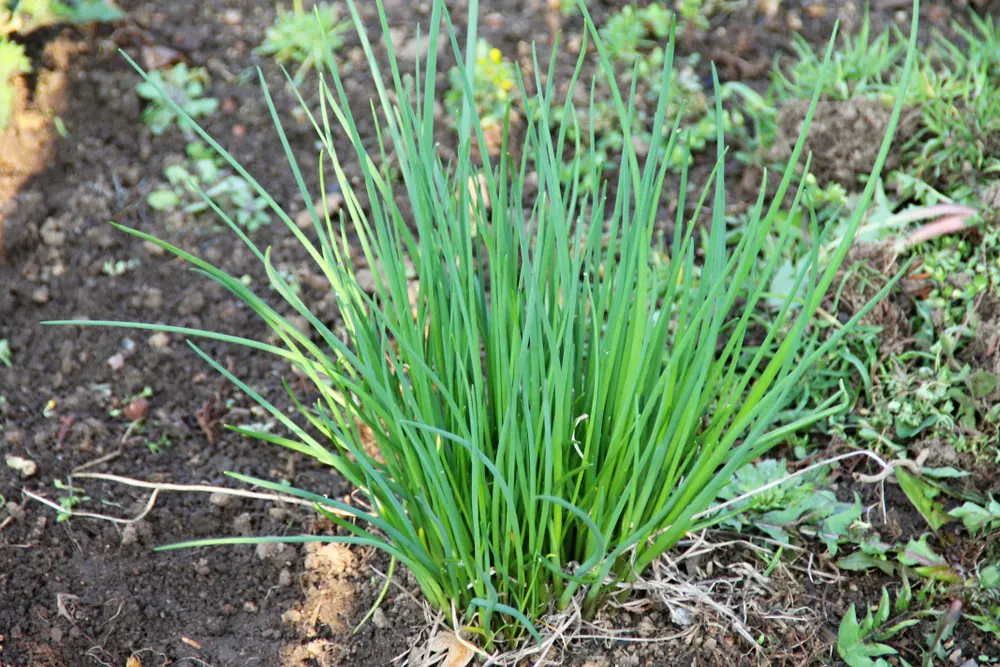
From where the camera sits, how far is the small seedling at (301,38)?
2.62 meters

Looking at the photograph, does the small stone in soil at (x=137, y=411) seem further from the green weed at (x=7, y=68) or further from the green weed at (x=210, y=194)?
the green weed at (x=7, y=68)

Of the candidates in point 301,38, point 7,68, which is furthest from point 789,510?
point 7,68

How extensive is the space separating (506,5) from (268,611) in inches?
78.0

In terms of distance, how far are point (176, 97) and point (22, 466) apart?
1194 millimetres

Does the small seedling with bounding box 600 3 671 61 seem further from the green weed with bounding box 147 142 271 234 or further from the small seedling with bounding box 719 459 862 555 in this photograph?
the small seedling with bounding box 719 459 862 555

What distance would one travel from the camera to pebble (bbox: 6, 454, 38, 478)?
179 centimetres

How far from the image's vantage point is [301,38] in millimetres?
2637

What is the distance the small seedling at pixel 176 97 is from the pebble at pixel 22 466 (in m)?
1.05

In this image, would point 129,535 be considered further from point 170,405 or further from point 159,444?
point 170,405

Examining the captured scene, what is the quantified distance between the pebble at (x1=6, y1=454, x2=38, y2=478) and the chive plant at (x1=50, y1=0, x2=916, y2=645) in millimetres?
742

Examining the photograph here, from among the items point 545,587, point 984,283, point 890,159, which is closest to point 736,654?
point 545,587

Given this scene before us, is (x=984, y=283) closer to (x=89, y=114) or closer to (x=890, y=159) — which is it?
(x=890, y=159)

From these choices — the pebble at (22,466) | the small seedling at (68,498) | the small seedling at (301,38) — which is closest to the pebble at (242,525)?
the small seedling at (68,498)

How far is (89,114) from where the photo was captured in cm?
251
